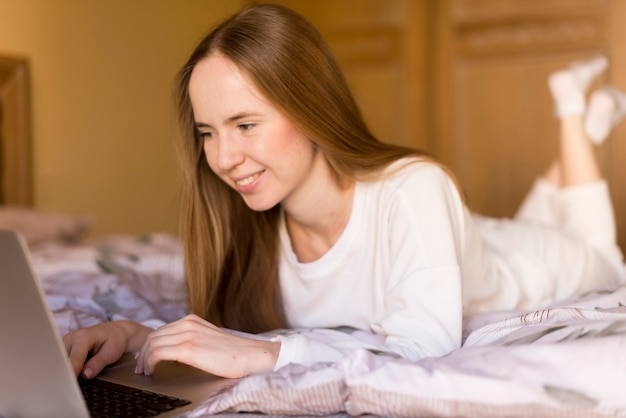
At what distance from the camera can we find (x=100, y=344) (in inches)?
40.9

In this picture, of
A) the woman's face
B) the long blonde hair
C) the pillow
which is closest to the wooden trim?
the pillow

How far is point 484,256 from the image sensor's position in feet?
4.84

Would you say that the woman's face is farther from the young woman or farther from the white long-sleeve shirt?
the white long-sleeve shirt

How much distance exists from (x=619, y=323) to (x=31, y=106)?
88.8 inches

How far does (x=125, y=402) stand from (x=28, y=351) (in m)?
0.16

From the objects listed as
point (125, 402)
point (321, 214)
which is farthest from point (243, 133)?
point (125, 402)

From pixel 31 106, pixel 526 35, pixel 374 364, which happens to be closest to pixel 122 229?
pixel 31 106

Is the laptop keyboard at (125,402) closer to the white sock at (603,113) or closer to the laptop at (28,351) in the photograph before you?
the laptop at (28,351)

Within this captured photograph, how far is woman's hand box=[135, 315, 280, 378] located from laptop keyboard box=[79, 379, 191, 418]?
6 cm

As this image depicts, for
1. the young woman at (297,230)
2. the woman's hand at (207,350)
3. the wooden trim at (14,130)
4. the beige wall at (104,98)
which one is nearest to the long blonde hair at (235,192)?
the young woman at (297,230)

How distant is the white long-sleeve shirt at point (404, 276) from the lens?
1.06m

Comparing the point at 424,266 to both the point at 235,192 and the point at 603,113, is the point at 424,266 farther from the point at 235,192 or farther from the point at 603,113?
the point at 603,113

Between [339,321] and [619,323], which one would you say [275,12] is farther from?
[619,323]

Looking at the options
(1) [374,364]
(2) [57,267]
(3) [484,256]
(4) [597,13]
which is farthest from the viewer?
(4) [597,13]
